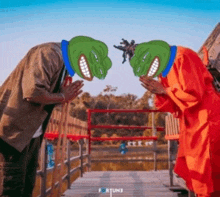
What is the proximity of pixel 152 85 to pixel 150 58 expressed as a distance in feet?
0.55

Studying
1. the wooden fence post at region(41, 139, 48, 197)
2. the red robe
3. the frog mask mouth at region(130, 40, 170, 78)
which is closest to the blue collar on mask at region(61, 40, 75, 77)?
the frog mask mouth at region(130, 40, 170, 78)

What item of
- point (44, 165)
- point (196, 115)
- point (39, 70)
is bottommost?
point (44, 165)

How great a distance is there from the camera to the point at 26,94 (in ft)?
3.92

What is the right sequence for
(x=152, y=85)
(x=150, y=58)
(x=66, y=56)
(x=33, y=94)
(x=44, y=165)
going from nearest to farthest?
1. (x=33, y=94)
2. (x=66, y=56)
3. (x=150, y=58)
4. (x=152, y=85)
5. (x=44, y=165)

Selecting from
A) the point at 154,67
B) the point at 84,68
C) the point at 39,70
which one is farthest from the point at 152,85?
the point at 39,70

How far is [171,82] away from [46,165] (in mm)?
1376

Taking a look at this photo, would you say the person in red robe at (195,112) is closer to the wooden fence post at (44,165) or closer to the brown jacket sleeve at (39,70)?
the brown jacket sleeve at (39,70)

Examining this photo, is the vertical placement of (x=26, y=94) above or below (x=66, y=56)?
below

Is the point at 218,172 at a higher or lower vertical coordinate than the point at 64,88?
lower

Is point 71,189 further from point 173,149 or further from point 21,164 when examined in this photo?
point 21,164

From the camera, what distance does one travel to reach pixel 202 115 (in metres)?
1.64

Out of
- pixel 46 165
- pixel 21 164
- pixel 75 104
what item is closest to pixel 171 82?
pixel 21 164

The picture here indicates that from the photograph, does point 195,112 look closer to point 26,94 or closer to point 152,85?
point 152,85

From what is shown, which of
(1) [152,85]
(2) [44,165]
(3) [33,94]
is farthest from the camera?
(2) [44,165]
